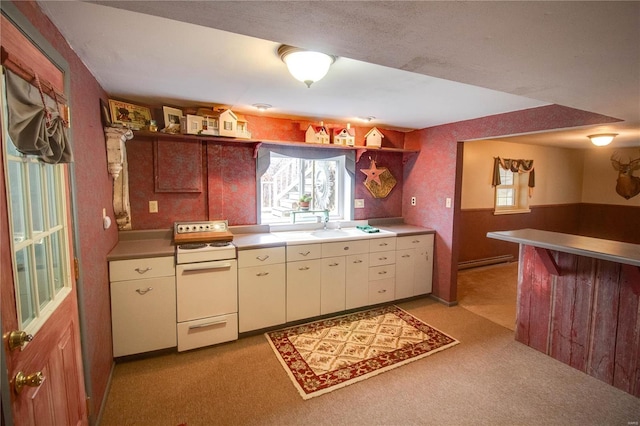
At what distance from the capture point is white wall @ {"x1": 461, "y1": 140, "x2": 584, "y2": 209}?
4.79m

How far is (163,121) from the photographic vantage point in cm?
289

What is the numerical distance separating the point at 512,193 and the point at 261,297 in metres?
4.92

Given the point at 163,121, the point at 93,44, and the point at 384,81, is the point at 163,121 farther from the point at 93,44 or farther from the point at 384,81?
the point at 384,81

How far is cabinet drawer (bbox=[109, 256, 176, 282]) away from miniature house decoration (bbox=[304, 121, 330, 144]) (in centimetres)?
188

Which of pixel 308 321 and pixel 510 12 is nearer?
pixel 510 12

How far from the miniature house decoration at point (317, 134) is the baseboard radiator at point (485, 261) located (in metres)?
3.07

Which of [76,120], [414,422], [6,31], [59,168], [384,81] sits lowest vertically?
[414,422]

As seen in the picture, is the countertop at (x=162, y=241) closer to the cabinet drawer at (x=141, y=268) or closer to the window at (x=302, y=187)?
the cabinet drawer at (x=141, y=268)

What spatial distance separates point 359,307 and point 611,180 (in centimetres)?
625

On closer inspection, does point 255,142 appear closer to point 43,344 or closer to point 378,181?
point 378,181

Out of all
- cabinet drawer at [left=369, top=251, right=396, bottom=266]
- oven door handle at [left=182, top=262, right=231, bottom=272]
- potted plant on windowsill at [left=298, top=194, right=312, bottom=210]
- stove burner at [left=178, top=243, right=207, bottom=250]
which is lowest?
cabinet drawer at [left=369, top=251, right=396, bottom=266]

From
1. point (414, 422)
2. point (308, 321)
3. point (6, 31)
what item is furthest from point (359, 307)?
point (6, 31)

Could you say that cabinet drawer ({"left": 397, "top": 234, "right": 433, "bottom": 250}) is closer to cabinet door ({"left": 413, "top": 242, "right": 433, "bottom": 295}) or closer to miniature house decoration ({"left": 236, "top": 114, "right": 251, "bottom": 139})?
cabinet door ({"left": 413, "top": 242, "right": 433, "bottom": 295})

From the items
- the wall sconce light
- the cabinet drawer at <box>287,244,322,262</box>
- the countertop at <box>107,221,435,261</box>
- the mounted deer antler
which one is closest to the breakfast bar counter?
the countertop at <box>107,221,435,261</box>
